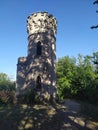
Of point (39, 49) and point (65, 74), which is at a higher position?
point (39, 49)

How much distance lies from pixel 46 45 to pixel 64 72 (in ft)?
57.3

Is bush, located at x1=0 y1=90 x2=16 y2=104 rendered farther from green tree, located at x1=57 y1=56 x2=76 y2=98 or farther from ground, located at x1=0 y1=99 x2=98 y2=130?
green tree, located at x1=57 y1=56 x2=76 y2=98

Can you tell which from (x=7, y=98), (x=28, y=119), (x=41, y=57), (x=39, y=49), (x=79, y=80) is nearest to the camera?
(x=28, y=119)

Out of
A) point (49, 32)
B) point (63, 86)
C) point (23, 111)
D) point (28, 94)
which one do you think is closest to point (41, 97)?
point (28, 94)

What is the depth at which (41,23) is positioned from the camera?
2755 centimetres

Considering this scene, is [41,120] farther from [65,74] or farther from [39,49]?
[65,74]

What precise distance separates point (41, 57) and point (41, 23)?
4379 mm

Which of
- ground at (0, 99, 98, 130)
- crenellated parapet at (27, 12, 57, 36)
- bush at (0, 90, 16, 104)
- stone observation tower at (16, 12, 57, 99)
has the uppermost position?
crenellated parapet at (27, 12, 57, 36)

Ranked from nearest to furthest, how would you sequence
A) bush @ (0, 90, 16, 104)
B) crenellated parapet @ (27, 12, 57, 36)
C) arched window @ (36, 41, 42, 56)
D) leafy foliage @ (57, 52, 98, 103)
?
bush @ (0, 90, 16, 104), arched window @ (36, 41, 42, 56), crenellated parapet @ (27, 12, 57, 36), leafy foliage @ (57, 52, 98, 103)

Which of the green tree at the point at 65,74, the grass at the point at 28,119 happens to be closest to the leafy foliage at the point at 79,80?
the green tree at the point at 65,74

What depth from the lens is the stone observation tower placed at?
85.7 ft

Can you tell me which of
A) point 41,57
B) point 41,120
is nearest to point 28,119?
point 41,120

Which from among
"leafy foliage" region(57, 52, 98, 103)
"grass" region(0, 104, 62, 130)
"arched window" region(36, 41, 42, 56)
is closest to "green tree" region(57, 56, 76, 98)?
"leafy foliage" region(57, 52, 98, 103)

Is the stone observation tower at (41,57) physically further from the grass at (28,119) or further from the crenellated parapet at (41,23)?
the grass at (28,119)
